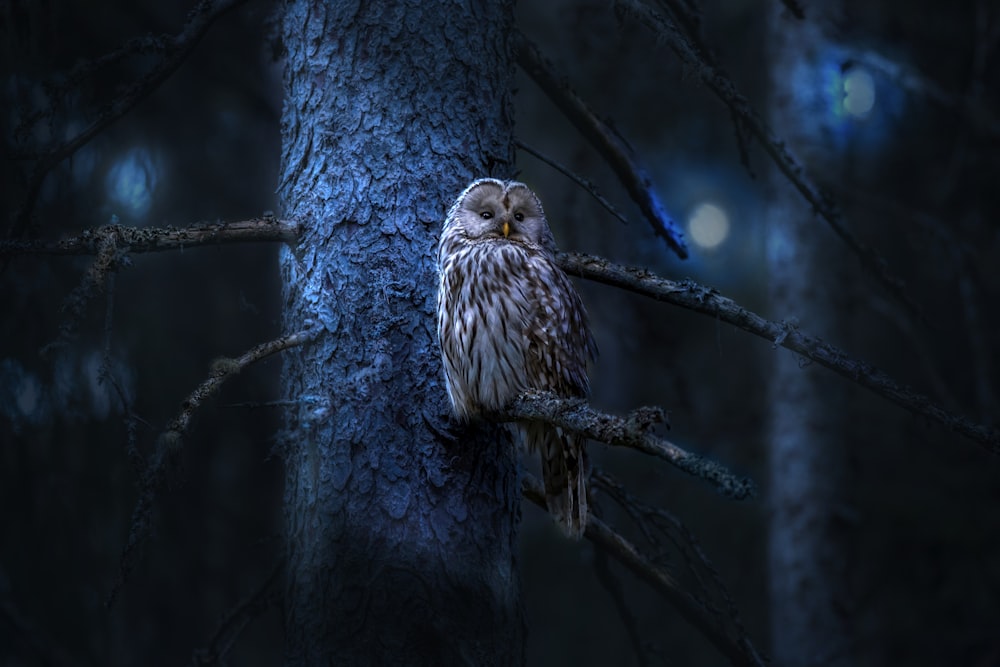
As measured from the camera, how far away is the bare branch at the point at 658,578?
315cm

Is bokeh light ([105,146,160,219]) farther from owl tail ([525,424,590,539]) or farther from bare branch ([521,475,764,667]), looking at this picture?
bare branch ([521,475,764,667])

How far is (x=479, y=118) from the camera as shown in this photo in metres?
3.10

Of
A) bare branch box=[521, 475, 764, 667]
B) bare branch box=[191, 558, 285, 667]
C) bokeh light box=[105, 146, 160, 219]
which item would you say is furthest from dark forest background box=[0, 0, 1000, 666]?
bare branch box=[521, 475, 764, 667]

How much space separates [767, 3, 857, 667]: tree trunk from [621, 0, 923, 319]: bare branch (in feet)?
9.31

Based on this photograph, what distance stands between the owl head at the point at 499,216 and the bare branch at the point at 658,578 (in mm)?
855

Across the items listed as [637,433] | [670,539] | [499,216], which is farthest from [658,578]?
[637,433]

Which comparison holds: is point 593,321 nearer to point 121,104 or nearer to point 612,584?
point 612,584

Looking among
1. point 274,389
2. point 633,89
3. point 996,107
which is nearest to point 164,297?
point 274,389

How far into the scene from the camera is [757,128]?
324 cm

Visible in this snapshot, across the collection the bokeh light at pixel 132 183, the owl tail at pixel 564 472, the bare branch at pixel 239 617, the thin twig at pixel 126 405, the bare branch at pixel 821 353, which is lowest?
the bare branch at pixel 239 617

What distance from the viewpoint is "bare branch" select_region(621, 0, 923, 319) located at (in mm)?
3039

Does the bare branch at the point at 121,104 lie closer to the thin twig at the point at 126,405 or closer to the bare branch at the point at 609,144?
the thin twig at the point at 126,405

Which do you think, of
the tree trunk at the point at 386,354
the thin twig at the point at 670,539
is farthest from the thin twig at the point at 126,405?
the thin twig at the point at 670,539

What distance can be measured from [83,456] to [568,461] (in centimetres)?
224
